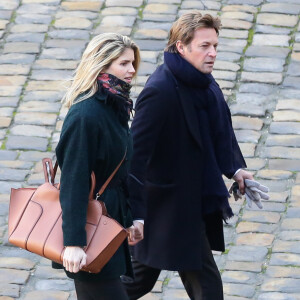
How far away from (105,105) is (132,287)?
1216mm

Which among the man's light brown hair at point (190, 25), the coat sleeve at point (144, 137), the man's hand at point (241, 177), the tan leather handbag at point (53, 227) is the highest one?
the man's light brown hair at point (190, 25)

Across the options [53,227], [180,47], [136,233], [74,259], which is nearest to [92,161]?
[53,227]

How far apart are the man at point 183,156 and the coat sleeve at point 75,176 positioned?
0.53 meters

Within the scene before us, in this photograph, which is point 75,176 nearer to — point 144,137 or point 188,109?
point 144,137

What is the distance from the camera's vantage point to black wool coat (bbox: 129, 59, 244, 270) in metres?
4.74

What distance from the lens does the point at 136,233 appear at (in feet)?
15.4

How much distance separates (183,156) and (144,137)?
0.22 meters

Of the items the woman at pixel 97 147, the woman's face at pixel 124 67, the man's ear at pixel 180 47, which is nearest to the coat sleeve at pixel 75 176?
the woman at pixel 97 147

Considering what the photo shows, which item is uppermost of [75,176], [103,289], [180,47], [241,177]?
[180,47]

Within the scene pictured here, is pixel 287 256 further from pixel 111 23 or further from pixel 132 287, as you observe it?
pixel 111 23

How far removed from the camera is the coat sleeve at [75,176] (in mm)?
4180

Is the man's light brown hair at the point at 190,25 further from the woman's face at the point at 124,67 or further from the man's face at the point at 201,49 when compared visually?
the woman's face at the point at 124,67

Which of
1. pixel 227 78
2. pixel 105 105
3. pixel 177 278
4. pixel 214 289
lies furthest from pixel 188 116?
pixel 227 78

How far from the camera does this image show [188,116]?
478 centimetres
